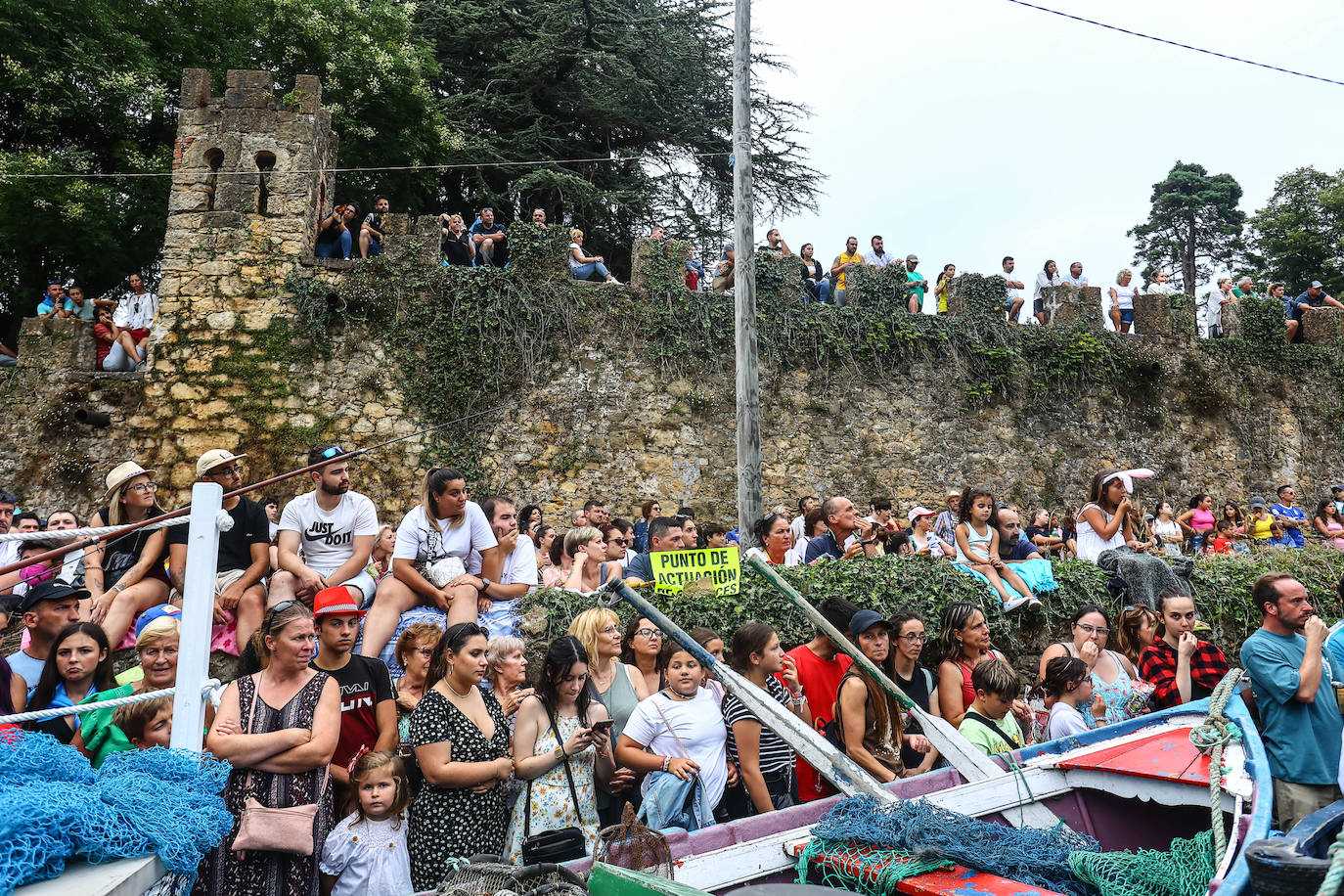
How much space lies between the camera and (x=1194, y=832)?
4145mm

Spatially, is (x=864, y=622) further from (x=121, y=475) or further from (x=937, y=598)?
(x=121, y=475)

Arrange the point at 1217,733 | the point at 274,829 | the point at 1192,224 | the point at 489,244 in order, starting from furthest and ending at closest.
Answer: the point at 1192,224 → the point at 489,244 → the point at 1217,733 → the point at 274,829

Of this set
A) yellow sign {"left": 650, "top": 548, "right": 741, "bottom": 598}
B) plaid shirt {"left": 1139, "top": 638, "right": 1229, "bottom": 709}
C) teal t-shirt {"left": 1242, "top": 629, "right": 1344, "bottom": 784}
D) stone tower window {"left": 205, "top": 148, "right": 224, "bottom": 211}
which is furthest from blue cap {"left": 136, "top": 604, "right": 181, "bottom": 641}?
stone tower window {"left": 205, "top": 148, "right": 224, "bottom": 211}

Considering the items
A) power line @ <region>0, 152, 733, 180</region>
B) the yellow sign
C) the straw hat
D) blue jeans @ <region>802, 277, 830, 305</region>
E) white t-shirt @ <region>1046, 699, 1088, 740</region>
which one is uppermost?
power line @ <region>0, 152, 733, 180</region>

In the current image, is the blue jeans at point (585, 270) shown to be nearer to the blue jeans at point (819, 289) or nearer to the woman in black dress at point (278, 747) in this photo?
the blue jeans at point (819, 289)

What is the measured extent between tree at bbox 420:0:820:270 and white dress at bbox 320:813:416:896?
13.4 metres

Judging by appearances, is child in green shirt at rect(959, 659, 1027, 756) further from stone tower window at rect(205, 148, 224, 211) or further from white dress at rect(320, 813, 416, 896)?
stone tower window at rect(205, 148, 224, 211)

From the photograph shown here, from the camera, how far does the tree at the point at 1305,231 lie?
99.3 feet

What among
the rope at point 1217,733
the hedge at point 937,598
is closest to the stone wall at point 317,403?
the hedge at point 937,598

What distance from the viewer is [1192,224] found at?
1475 inches

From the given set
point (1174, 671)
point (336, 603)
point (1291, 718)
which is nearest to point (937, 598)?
point (1174, 671)

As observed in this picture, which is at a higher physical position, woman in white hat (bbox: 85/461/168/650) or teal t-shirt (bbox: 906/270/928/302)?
teal t-shirt (bbox: 906/270/928/302)

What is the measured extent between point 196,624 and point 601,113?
52.4 feet

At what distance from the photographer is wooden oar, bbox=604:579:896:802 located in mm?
3996
